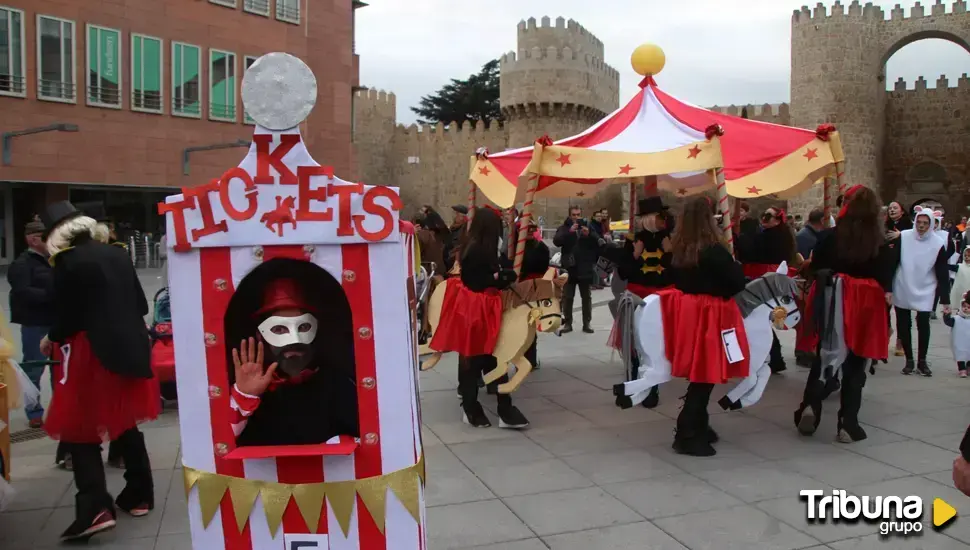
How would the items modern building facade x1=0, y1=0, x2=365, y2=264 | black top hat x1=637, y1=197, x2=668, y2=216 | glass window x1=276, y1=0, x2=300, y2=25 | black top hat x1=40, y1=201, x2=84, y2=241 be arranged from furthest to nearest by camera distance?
glass window x1=276, y1=0, x2=300, y2=25 < modern building facade x1=0, y1=0, x2=365, y2=264 < black top hat x1=637, y1=197, x2=668, y2=216 < black top hat x1=40, y1=201, x2=84, y2=241

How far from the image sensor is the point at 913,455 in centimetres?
530

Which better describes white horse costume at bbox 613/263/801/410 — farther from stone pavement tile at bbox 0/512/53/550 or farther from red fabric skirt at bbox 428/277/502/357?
stone pavement tile at bbox 0/512/53/550

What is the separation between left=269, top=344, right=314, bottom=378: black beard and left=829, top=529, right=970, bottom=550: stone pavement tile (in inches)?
111

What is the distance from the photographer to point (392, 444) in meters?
2.70

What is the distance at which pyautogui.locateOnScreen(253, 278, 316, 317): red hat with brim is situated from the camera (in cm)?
271

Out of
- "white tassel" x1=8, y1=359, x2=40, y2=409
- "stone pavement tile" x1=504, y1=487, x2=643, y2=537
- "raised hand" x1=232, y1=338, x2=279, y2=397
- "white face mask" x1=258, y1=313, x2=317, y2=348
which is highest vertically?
"white face mask" x1=258, y1=313, x2=317, y2=348

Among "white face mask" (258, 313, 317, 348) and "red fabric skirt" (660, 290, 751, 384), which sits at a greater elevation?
"white face mask" (258, 313, 317, 348)

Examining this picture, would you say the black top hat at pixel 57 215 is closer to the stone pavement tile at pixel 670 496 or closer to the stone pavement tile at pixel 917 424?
the stone pavement tile at pixel 670 496

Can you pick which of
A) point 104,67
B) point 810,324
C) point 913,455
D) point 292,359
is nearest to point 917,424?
point 913,455

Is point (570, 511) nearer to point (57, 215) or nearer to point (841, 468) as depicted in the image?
point (841, 468)

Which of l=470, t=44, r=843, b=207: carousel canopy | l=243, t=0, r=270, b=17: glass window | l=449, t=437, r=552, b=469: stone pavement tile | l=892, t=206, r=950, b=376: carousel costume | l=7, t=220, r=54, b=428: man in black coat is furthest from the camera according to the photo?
l=243, t=0, r=270, b=17: glass window

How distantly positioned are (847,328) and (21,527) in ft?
17.9

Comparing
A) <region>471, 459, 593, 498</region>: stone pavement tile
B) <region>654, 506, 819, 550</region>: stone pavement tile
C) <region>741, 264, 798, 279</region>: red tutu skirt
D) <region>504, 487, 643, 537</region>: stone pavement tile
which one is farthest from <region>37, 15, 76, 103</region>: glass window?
<region>654, 506, 819, 550</region>: stone pavement tile

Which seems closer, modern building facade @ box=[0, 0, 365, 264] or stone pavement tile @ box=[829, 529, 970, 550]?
stone pavement tile @ box=[829, 529, 970, 550]
